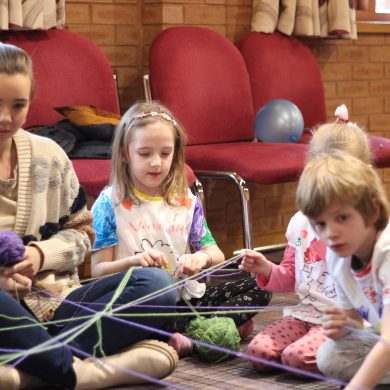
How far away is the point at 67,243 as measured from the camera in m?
2.20

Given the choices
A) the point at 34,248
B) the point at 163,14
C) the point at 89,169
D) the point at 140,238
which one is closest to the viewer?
the point at 34,248

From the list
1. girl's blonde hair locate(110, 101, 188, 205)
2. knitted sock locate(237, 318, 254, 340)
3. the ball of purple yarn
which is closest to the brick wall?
girl's blonde hair locate(110, 101, 188, 205)

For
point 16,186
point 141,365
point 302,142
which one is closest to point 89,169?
point 16,186

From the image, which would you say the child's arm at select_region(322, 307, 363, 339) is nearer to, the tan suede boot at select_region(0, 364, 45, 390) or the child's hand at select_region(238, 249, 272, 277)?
the child's hand at select_region(238, 249, 272, 277)

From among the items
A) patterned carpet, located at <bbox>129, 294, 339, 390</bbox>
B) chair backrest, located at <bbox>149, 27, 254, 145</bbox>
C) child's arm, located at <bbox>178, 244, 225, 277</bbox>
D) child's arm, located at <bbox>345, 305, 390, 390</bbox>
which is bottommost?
patterned carpet, located at <bbox>129, 294, 339, 390</bbox>

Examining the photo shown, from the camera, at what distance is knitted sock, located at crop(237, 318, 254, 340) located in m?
2.59

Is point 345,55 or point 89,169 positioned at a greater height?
point 345,55

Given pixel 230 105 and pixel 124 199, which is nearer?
pixel 124 199

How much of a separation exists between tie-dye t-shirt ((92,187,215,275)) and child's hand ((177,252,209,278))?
0.13m

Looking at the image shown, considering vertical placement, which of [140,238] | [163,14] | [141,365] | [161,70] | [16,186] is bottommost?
[141,365]

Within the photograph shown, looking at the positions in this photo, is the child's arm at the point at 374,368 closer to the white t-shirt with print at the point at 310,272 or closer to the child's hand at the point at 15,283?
the white t-shirt with print at the point at 310,272

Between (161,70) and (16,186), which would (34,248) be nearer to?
(16,186)

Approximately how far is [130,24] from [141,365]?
1903 millimetres

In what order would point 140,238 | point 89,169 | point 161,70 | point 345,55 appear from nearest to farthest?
point 140,238 → point 89,169 → point 161,70 → point 345,55
